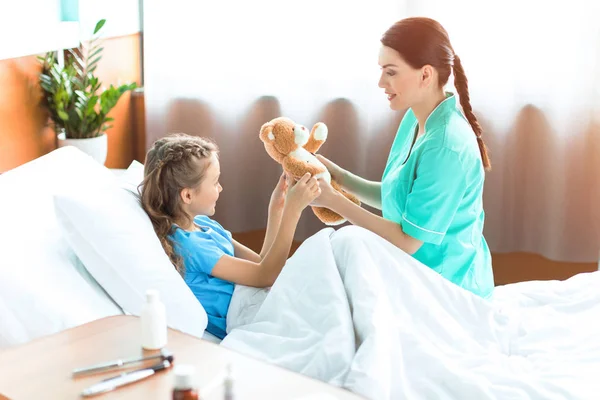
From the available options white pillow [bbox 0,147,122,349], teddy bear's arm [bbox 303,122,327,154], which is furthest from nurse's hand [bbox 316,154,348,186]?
white pillow [bbox 0,147,122,349]

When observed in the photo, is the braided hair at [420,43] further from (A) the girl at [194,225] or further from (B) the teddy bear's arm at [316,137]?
(A) the girl at [194,225]

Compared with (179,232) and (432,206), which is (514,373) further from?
(179,232)

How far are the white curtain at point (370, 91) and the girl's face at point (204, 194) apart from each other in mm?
1327

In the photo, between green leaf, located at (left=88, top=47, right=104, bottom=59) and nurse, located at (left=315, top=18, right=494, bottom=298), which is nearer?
nurse, located at (left=315, top=18, right=494, bottom=298)

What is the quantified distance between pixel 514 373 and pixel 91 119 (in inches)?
70.2

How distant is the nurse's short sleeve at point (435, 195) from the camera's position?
6.40 feet

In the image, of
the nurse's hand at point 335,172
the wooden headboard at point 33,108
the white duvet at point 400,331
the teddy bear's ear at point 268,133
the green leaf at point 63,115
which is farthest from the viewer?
the green leaf at point 63,115

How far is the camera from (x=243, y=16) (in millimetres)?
3252

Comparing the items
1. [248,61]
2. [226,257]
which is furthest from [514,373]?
[248,61]

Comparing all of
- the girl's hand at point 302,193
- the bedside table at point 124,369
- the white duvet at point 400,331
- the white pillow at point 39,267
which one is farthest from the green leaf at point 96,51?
the bedside table at point 124,369

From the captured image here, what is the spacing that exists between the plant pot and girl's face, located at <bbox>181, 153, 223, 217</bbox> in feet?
2.98

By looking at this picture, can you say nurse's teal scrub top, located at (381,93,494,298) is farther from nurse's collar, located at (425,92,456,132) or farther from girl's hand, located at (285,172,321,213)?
girl's hand, located at (285,172,321,213)

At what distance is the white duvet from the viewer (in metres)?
1.54

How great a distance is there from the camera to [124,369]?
125 centimetres
